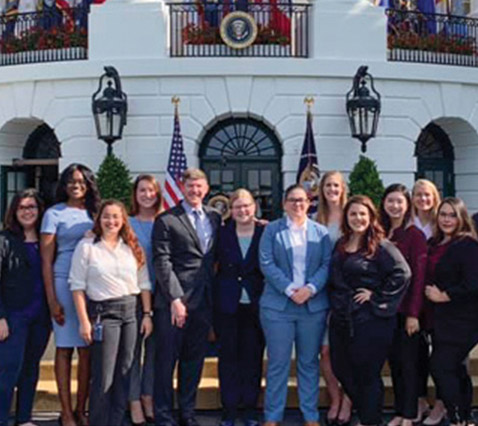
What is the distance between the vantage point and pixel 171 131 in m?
14.7

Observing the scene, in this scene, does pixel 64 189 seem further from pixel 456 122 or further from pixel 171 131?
pixel 456 122

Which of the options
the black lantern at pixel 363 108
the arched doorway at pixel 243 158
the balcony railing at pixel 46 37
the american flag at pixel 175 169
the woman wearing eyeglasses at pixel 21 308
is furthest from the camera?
the balcony railing at pixel 46 37

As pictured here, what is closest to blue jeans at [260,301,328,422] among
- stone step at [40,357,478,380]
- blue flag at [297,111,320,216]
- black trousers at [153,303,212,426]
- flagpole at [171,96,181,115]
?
black trousers at [153,303,212,426]

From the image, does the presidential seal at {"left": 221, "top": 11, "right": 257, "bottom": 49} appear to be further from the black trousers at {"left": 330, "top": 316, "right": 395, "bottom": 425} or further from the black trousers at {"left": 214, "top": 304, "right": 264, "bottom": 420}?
the black trousers at {"left": 330, "top": 316, "right": 395, "bottom": 425}

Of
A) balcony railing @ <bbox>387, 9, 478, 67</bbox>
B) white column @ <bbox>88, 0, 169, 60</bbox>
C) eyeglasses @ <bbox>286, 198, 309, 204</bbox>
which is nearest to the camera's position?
eyeglasses @ <bbox>286, 198, 309, 204</bbox>

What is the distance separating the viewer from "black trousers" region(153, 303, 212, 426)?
666 cm

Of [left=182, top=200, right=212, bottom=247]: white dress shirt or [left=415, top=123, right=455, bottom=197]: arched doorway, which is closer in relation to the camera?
[left=182, top=200, right=212, bottom=247]: white dress shirt

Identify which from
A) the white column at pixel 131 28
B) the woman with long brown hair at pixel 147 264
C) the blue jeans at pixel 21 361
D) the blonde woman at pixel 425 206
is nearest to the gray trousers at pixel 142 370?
the woman with long brown hair at pixel 147 264

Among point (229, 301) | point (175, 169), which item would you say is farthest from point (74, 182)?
point (175, 169)

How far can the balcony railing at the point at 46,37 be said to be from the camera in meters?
15.4

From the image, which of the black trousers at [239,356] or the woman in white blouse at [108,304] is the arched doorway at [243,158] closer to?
the black trousers at [239,356]

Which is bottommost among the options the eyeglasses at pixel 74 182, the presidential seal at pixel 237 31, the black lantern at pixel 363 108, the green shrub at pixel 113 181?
the eyeglasses at pixel 74 182

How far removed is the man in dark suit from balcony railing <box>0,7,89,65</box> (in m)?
9.34

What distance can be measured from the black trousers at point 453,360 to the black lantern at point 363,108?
802cm
